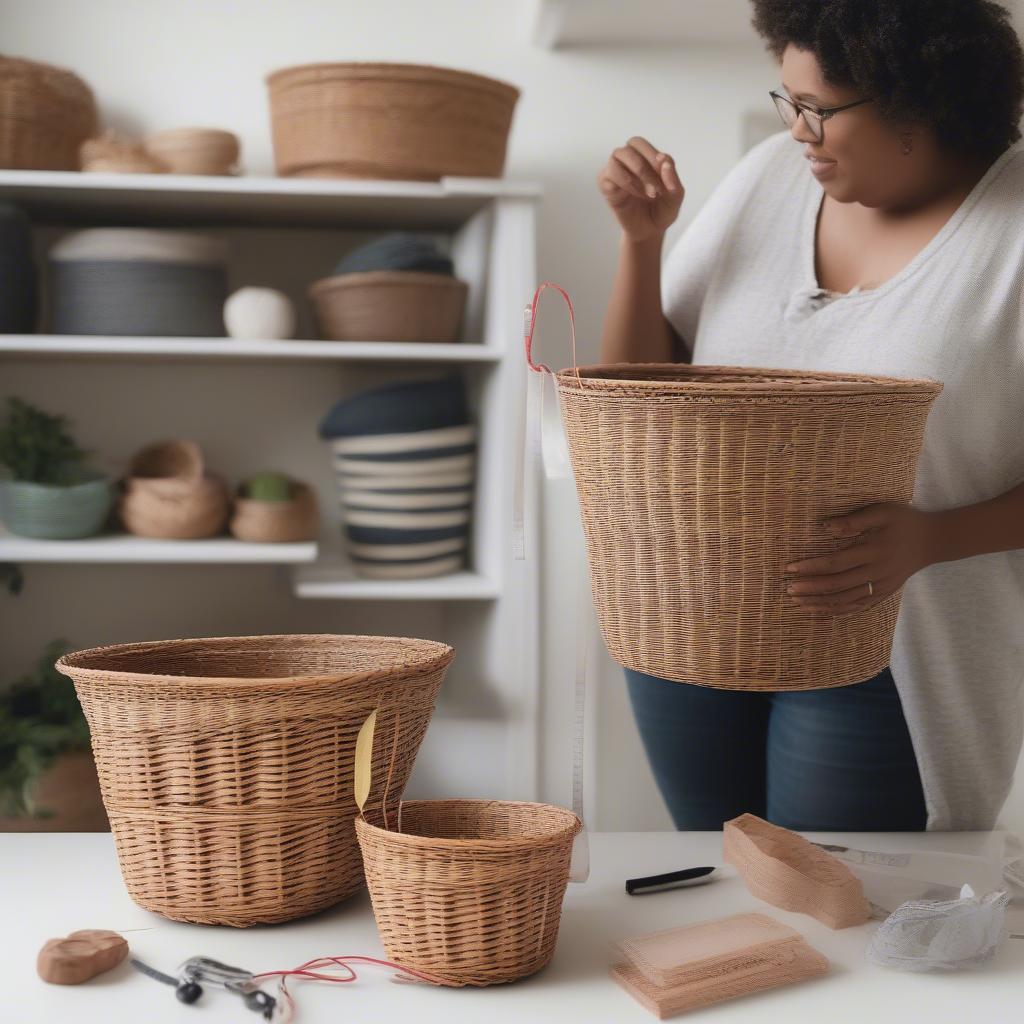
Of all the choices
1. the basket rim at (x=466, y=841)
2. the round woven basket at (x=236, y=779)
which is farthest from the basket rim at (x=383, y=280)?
the basket rim at (x=466, y=841)

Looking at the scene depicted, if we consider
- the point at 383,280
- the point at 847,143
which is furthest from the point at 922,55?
the point at 383,280

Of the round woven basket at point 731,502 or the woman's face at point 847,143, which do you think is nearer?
the round woven basket at point 731,502

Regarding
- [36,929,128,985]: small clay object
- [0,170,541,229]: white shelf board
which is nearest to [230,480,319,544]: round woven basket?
[0,170,541,229]: white shelf board

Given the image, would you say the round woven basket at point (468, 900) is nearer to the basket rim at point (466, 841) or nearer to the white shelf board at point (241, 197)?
the basket rim at point (466, 841)

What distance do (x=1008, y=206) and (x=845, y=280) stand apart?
0.55 feet

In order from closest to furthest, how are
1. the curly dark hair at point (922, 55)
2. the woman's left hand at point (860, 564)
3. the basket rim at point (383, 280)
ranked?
the woman's left hand at point (860, 564), the curly dark hair at point (922, 55), the basket rim at point (383, 280)

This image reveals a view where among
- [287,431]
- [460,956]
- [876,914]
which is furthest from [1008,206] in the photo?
[287,431]

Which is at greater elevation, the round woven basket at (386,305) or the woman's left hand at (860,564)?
the round woven basket at (386,305)

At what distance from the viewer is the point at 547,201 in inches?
91.9

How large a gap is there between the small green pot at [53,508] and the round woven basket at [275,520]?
238 mm

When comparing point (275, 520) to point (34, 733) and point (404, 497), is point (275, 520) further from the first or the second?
point (34, 733)

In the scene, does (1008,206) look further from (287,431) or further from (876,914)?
(287,431)

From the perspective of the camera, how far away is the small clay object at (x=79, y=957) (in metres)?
0.80

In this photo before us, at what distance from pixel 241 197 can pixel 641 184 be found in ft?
3.51
